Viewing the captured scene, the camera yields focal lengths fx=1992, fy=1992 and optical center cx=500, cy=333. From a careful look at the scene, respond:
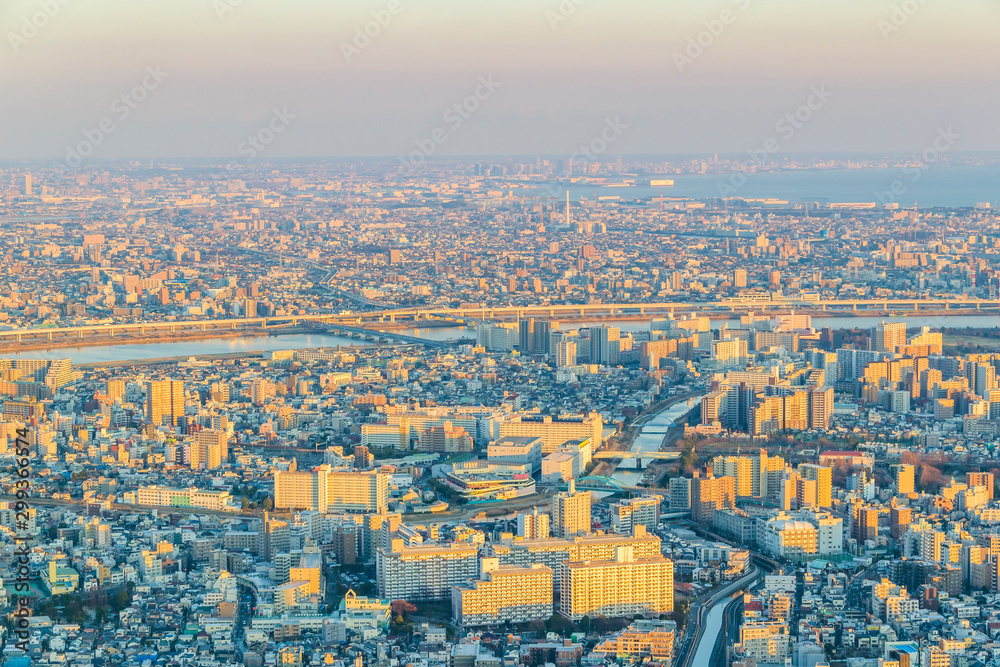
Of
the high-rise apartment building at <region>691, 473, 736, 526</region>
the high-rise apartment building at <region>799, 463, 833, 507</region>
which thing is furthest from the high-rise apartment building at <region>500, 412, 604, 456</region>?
the high-rise apartment building at <region>799, 463, 833, 507</region>

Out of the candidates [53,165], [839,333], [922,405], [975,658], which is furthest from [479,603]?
[53,165]

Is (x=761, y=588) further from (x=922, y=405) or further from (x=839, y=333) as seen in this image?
(x=839, y=333)

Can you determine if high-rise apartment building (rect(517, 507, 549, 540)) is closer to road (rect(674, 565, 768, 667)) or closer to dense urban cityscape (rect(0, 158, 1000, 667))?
dense urban cityscape (rect(0, 158, 1000, 667))

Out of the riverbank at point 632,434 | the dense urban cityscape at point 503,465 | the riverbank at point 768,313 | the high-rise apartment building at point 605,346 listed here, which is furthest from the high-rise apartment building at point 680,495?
the riverbank at point 768,313

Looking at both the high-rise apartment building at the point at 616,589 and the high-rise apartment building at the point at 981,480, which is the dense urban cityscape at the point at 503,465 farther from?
the high-rise apartment building at the point at 981,480

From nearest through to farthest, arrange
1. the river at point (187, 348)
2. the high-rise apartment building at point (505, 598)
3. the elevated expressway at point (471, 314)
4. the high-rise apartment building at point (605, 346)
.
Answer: the high-rise apartment building at point (505, 598) → the high-rise apartment building at point (605, 346) → the river at point (187, 348) → the elevated expressway at point (471, 314)
